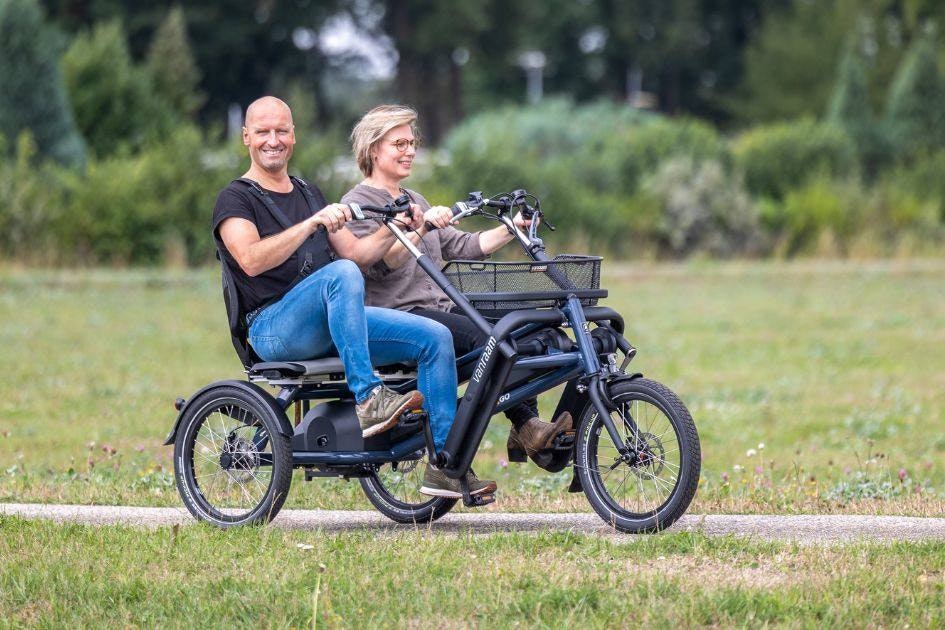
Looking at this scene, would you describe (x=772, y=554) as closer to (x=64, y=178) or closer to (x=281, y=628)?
(x=281, y=628)

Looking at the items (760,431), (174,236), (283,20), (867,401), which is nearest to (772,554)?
(760,431)

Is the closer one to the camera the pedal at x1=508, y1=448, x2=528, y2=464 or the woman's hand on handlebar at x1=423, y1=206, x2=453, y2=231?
the woman's hand on handlebar at x1=423, y1=206, x2=453, y2=231

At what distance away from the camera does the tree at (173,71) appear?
3969 centimetres

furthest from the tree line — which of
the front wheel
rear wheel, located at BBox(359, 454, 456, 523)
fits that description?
the front wheel

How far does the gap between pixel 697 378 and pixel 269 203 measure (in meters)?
9.75

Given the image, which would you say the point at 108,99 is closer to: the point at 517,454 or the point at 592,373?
the point at 517,454

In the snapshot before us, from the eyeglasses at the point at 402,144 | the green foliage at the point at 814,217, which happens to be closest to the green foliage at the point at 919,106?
the green foliage at the point at 814,217

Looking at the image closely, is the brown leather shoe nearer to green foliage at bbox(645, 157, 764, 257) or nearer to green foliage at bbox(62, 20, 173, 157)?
green foliage at bbox(645, 157, 764, 257)

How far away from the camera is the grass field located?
520cm

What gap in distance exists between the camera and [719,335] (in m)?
19.5

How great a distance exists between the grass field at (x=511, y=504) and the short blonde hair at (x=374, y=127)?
1672mm

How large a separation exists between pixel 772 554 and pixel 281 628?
1.92 m

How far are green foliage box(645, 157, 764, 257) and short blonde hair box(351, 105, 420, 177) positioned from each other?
23.0m

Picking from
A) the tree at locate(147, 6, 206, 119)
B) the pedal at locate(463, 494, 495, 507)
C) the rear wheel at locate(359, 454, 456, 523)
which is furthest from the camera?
the tree at locate(147, 6, 206, 119)
